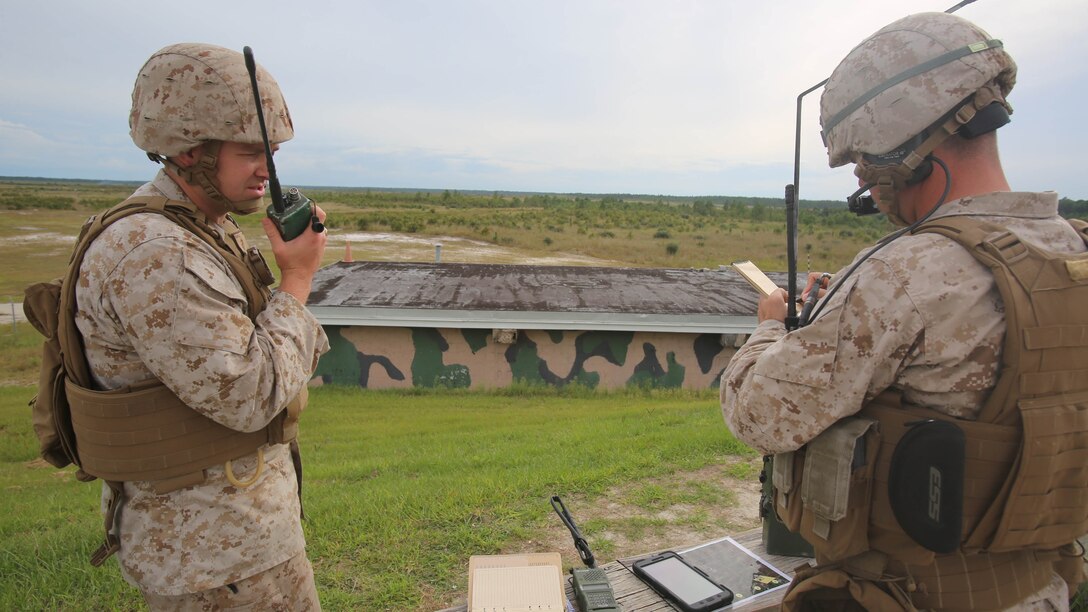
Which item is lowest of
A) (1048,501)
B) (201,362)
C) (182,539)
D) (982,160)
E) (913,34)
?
(182,539)

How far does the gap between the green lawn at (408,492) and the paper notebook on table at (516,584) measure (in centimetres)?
84

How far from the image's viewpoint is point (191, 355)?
1.83 metres

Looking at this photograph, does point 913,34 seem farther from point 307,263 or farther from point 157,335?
point 157,335

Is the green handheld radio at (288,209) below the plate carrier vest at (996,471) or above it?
above

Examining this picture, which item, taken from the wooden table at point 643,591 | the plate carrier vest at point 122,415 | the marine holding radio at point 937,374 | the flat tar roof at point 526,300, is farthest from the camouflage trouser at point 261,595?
the flat tar roof at point 526,300

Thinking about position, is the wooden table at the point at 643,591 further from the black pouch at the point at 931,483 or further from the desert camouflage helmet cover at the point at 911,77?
the desert camouflage helmet cover at the point at 911,77

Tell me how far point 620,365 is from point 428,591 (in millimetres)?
9163

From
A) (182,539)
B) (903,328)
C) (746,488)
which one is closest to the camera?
(903,328)

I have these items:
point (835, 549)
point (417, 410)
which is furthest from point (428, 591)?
point (417, 410)

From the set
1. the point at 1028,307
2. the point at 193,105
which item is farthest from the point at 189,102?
the point at 1028,307

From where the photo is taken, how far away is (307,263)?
219cm

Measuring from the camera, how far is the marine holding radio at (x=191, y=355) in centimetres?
186

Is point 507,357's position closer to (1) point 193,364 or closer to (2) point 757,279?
(2) point 757,279

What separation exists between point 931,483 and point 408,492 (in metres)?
3.61
